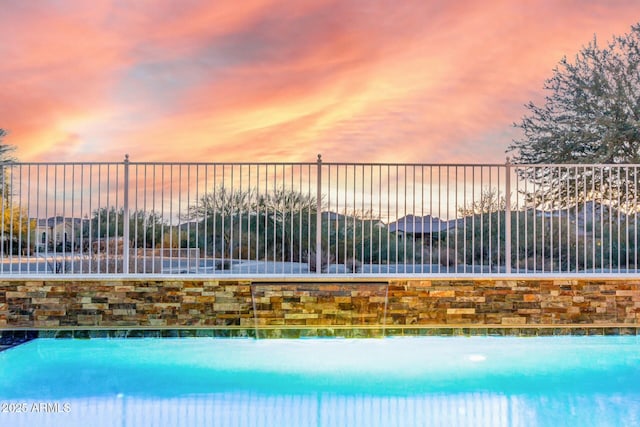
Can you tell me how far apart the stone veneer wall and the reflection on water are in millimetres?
1893

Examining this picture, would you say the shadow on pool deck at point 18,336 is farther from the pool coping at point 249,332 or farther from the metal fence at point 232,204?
the metal fence at point 232,204

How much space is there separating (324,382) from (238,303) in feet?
6.17

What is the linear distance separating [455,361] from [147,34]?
270 inches

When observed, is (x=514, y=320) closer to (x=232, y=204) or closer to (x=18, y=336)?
(x=232, y=204)

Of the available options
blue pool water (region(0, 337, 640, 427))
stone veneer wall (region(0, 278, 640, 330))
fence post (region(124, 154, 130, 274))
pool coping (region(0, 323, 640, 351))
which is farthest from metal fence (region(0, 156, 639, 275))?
blue pool water (region(0, 337, 640, 427))

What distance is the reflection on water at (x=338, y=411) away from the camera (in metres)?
4.22

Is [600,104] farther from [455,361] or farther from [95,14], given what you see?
[95,14]

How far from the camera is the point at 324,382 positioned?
17.5 ft

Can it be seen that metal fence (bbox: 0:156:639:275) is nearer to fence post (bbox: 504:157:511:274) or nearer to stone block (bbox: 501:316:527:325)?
fence post (bbox: 504:157:511:274)

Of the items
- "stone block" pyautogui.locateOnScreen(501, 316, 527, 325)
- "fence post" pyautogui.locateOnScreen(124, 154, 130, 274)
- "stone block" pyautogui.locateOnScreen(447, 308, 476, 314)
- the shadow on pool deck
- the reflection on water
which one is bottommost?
the reflection on water

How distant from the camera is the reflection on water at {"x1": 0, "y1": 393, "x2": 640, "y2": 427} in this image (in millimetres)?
4219

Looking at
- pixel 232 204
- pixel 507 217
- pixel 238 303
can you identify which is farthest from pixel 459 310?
pixel 232 204

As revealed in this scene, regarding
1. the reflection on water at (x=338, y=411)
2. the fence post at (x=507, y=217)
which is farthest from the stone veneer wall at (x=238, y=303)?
the reflection on water at (x=338, y=411)

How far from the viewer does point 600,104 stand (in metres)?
14.0
